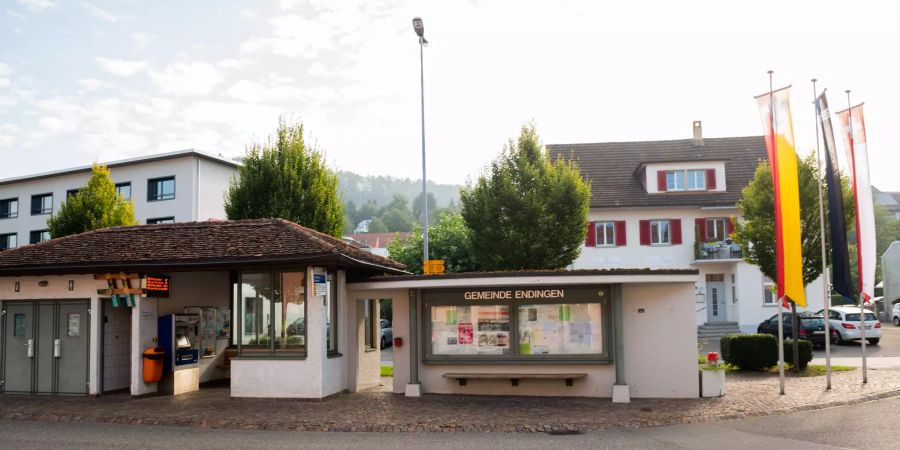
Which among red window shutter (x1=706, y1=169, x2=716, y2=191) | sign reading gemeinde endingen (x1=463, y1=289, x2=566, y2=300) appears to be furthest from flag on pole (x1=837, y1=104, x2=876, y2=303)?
red window shutter (x1=706, y1=169, x2=716, y2=191)

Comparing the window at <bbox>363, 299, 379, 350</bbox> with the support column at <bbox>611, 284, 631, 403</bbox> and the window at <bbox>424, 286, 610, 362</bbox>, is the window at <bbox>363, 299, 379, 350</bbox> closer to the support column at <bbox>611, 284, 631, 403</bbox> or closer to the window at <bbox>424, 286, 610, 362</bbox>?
the window at <bbox>424, 286, 610, 362</bbox>

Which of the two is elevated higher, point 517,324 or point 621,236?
point 621,236

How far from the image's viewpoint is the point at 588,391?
14.9 metres

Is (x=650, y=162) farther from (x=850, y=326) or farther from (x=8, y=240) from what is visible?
(x=8, y=240)

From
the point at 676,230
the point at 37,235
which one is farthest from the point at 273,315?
the point at 37,235

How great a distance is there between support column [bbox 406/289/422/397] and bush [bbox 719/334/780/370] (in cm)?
886

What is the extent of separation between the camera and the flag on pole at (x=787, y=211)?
1499 cm

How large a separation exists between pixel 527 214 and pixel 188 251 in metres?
13.1

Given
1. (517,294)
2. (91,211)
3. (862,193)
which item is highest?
(91,211)

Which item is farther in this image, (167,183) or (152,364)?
(167,183)

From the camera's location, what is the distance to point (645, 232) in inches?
1444

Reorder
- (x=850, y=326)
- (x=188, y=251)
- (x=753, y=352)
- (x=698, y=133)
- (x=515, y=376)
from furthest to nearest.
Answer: (x=698, y=133) < (x=850, y=326) < (x=753, y=352) < (x=188, y=251) < (x=515, y=376)

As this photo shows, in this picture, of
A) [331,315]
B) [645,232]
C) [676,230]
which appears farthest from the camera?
[645,232]

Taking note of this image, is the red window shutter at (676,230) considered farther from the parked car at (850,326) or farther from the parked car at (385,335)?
the parked car at (385,335)
